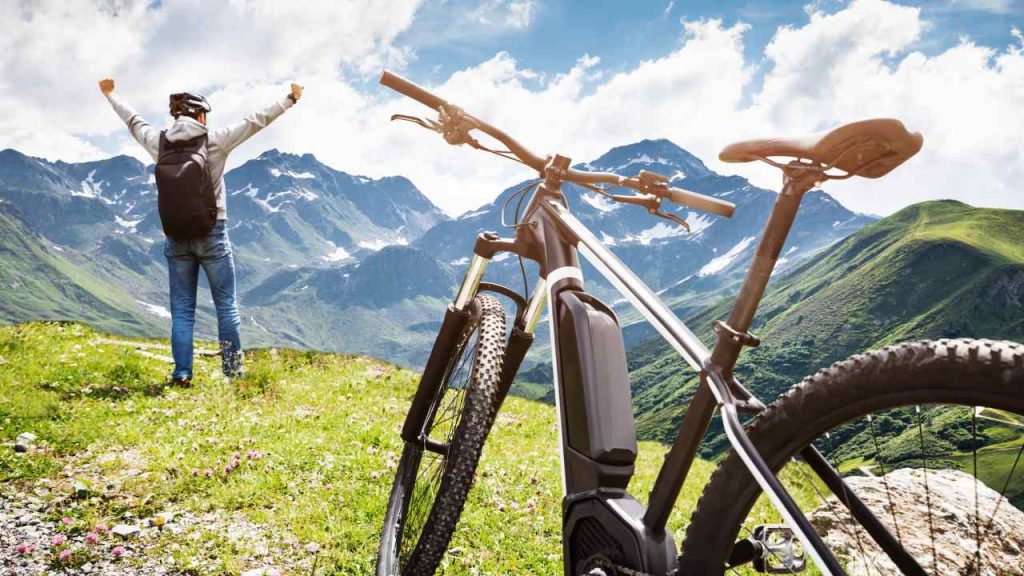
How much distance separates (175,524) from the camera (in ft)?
17.7

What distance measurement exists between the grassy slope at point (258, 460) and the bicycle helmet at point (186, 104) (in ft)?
14.3

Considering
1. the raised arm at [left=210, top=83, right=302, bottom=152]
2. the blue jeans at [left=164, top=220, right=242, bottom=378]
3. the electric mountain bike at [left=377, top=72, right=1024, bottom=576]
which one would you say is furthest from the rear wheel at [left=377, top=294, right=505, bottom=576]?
the raised arm at [left=210, top=83, right=302, bottom=152]

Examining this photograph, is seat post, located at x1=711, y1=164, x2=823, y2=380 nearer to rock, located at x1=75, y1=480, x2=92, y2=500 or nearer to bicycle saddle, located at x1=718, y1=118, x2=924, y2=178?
bicycle saddle, located at x1=718, y1=118, x2=924, y2=178

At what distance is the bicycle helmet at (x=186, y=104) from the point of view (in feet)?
31.4

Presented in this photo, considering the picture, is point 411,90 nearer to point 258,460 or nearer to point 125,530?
point 125,530

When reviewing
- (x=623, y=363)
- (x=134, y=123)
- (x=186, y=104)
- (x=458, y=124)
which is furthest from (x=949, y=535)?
(x=134, y=123)

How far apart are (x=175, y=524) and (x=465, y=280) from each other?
3469 mm

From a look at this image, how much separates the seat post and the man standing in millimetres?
8526

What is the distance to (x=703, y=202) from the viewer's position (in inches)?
141

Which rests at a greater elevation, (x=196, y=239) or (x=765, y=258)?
(x=196, y=239)

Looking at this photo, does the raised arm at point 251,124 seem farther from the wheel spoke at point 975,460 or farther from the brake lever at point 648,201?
the wheel spoke at point 975,460

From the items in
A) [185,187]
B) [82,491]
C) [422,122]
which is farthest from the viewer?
[185,187]

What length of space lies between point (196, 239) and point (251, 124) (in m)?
2.01

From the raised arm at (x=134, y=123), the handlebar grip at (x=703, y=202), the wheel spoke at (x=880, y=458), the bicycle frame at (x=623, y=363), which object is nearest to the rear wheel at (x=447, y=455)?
the bicycle frame at (x=623, y=363)
